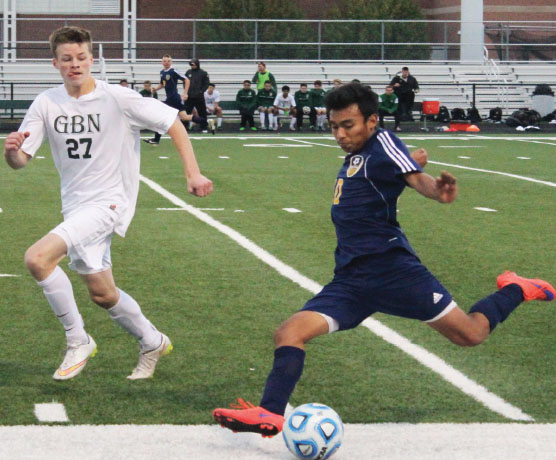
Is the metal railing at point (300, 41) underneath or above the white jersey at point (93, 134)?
above

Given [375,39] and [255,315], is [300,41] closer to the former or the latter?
[375,39]

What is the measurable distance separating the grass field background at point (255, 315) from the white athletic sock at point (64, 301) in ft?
0.74

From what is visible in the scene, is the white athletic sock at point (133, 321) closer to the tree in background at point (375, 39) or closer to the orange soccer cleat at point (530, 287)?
the orange soccer cleat at point (530, 287)

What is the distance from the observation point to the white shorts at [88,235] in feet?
19.0

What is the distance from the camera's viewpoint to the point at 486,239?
1143 centimetres

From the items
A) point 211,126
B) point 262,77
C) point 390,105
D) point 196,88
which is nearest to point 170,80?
point 196,88

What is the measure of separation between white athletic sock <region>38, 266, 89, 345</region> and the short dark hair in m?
1.78

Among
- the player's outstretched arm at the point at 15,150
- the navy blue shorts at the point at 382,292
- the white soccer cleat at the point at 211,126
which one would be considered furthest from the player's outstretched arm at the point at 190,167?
the white soccer cleat at the point at 211,126

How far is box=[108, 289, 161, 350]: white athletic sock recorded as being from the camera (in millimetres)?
6047

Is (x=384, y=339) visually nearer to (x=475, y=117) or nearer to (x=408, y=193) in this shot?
(x=408, y=193)

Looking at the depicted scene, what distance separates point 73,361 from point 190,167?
1226 mm

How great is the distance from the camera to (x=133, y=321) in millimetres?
6109

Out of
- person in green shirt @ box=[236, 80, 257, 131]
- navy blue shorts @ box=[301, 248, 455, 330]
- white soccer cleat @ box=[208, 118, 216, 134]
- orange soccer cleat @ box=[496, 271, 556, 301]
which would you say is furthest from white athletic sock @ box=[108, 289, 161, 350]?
person in green shirt @ box=[236, 80, 257, 131]

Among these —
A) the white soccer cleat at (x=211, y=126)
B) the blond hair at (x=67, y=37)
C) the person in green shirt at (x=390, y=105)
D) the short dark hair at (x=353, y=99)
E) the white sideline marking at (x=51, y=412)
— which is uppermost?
the person in green shirt at (x=390, y=105)
